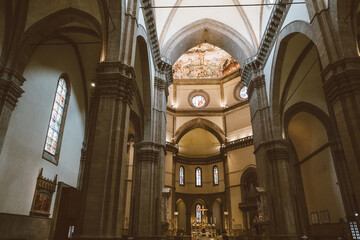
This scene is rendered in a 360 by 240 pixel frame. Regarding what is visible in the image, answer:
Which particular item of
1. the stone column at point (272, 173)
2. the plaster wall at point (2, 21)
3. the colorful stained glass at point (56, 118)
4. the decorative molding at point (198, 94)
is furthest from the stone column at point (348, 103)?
the decorative molding at point (198, 94)

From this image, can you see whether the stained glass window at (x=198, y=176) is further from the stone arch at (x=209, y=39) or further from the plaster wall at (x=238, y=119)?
the stone arch at (x=209, y=39)

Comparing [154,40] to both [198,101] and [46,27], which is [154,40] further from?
[198,101]

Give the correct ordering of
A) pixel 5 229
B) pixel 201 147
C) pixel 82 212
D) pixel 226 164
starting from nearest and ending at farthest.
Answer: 1. pixel 82 212
2. pixel 5 229
3. pixel 226 164
4. pixel 201 147

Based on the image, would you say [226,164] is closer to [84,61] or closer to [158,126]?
[158,126]

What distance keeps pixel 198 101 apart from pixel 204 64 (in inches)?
153

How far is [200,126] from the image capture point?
2864cm

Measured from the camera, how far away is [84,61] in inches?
528

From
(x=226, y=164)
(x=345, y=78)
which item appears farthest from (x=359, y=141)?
(x=226, y=164)

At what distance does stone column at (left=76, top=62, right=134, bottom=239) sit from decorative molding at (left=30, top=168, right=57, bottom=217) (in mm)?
4971

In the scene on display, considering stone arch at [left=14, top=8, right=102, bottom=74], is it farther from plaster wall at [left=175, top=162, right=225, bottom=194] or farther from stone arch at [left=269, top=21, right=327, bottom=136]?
plaster wall at [left=175, top=162, right=225, bottom=194]

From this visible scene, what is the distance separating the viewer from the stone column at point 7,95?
790cm

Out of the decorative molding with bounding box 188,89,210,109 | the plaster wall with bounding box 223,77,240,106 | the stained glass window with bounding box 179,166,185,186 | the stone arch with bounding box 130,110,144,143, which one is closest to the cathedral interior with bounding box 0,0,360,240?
the stone arch with bounding box 130,110,144,143

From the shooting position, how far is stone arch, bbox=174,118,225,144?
27547 mm

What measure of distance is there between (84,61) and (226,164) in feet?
58.1
